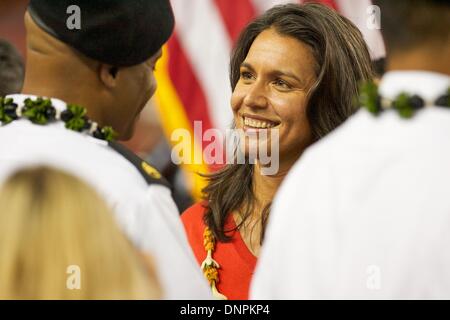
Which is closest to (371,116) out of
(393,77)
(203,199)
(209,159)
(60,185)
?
(393,77)

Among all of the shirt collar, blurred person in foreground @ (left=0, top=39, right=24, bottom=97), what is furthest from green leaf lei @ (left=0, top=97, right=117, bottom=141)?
blurred person in foreground @ (left=0, top=39, right=24, bottom=97)

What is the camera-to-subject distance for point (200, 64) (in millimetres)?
5434

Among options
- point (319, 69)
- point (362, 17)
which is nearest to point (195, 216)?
point (319, 69)

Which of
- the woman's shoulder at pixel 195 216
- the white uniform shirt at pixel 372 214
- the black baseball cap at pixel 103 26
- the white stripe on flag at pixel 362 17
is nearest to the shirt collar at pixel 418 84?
the white uniform shirt at pixel 372 214

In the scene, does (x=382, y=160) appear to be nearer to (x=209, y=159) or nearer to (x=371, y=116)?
(x=371, y=116)

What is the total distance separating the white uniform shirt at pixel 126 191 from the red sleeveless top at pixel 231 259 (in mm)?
949

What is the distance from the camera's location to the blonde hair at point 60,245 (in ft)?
6.98

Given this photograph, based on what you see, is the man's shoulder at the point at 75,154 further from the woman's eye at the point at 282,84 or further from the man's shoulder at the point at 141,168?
the woman's eye at the point at 282,84

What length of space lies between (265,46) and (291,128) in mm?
311

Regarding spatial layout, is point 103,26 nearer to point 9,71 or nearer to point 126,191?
point 126,191

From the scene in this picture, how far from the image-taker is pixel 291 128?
3.71 metres

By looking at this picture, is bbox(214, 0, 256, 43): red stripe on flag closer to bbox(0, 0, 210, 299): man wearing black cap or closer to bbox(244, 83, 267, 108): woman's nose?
bbox(244, 83, 267, 108): woman's nose

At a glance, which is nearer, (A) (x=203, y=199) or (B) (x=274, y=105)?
(B) (x=274, y=105)

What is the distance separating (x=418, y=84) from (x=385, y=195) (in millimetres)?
Answer: 280
